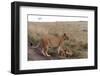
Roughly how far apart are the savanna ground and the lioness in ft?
0.05

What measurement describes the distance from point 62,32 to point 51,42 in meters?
0.07

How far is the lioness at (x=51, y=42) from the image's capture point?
111cm

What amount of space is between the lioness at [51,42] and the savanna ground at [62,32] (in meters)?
0.01

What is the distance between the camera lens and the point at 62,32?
1151 millimetres

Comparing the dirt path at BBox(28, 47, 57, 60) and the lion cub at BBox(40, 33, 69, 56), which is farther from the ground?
the lion cub at BBox(40, 33, 69, 56)

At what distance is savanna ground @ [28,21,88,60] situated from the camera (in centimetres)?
109

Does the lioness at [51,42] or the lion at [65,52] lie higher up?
the lioness at [51,42]

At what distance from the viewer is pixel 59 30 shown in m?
1.14

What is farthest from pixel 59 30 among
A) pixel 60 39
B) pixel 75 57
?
pixel 75 57

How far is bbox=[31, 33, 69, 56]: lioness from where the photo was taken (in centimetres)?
111

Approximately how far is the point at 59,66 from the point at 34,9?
282 millimetres

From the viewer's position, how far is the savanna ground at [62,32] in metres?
1.09

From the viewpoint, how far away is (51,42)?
1.13 meters
